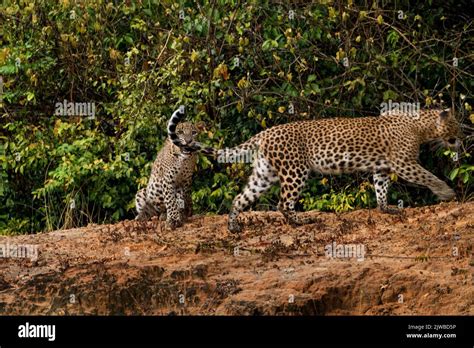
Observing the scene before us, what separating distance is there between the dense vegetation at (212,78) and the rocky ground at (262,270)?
193cm

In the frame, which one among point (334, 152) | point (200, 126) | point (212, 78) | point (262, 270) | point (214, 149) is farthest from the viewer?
point (212, 78)

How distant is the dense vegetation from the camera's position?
13.0 metres

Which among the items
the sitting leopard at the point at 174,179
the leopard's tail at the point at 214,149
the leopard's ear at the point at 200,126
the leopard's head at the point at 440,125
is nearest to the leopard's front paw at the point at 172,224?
the sitting leopard at the point at 174,179

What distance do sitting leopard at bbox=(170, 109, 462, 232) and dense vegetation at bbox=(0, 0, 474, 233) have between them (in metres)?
0.99

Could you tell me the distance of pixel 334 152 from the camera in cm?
1150

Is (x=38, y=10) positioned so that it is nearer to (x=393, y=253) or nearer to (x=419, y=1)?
(x=419, y=1)

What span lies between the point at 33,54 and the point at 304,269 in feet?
20.3

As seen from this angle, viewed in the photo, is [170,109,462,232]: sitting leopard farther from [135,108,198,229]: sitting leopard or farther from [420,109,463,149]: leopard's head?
[135,108,198,229]: sitting leopard

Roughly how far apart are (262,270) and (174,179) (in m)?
2.51

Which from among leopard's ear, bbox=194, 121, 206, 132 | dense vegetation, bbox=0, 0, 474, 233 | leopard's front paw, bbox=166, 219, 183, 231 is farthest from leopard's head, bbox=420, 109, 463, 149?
leopard's front paw, bbox=166, 219, 183, 231

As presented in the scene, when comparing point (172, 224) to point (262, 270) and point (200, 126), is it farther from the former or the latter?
point (262, 270)

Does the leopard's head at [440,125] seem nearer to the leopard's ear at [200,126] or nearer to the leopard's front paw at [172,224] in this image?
the leopard's ear at [200,126]

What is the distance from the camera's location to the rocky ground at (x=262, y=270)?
8953 millimetres

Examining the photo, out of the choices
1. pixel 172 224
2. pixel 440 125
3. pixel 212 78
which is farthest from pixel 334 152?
pixel 212 78
